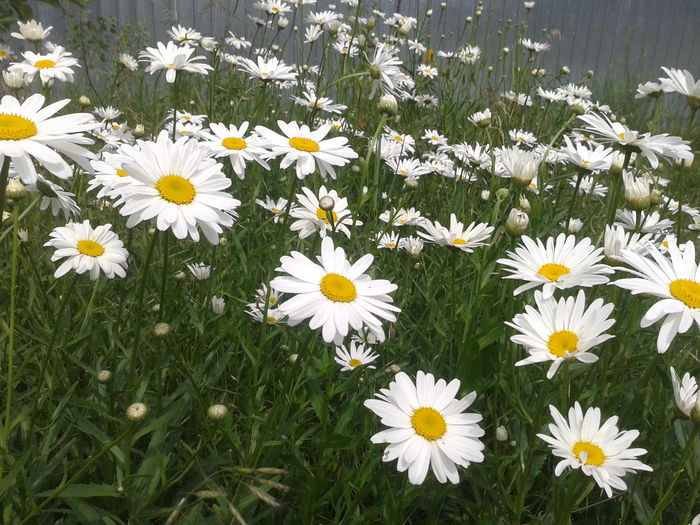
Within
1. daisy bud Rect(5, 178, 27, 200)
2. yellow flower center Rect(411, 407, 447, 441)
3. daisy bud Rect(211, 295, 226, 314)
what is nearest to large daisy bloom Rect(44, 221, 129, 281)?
daisy bud Rect(5, 178, 27, 200)

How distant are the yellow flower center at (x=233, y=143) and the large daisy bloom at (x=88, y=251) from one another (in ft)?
1.09

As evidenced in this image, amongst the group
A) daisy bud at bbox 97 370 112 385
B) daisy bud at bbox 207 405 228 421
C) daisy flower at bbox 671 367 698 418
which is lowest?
daisy bud at bbox 207 405 228 421

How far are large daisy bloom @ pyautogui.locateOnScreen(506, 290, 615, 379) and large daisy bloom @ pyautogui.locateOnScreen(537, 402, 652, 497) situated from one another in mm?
90

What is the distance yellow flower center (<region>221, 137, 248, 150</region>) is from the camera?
1.50m

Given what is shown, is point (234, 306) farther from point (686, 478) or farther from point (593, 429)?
point (686, 478)

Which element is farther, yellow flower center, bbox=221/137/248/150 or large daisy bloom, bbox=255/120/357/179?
yellow flower center, bbox=221/137/248/150

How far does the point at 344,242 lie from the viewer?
210 cm

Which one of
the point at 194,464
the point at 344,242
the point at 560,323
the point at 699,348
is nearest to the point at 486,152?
the point at 344,242

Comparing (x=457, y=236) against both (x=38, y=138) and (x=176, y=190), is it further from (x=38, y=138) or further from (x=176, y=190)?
(x=38, y=138)

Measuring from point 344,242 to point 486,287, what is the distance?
0.54 metres

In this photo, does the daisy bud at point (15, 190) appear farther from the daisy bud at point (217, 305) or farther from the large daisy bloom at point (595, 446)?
the large daisy bloom at point (595, 446)

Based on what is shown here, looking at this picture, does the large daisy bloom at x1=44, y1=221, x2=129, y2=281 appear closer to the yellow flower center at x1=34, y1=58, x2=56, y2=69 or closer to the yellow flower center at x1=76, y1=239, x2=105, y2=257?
the yellow flower center at x1=76, y1=239, x2=105, y2=257

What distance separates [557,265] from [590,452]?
0.42 m

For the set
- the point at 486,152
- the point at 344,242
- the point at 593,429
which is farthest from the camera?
the point at 486,152
